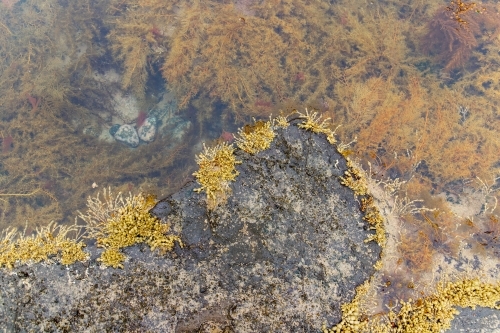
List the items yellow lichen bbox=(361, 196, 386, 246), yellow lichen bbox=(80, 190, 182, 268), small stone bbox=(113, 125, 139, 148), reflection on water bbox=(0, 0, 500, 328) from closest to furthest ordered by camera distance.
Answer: yellow lichen bbox=(80, 190, 182, 268) < yellow lichen bbox=(361, 196, 386, 246) < reflection on water bbox=(0, 0, 500, 328) < small stone bbox=(113, 125, 139, 148)

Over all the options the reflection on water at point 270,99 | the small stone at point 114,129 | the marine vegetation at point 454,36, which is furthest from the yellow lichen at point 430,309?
the small stone at point 114,129

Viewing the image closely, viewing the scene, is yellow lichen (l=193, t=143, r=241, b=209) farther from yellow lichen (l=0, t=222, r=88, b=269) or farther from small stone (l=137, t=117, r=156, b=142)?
small stone (l=137, t=117, r=156, b=142)

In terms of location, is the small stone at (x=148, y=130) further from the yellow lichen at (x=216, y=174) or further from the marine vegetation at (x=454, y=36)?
the marine vegetation at (x=454, y=36)

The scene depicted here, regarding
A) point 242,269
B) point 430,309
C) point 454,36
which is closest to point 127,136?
point 242,269

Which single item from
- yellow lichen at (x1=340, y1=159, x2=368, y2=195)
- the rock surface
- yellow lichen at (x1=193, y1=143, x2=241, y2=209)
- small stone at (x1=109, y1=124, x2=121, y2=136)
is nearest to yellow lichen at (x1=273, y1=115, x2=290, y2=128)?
the rock surface

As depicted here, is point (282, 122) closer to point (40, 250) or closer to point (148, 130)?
point (40, 250)

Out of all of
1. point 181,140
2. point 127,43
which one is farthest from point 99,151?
point 127,43
